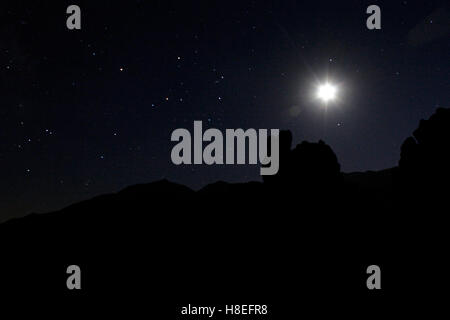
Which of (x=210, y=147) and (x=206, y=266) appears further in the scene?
(x=206, y=266)

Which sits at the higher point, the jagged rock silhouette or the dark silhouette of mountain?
the jagged rock silhouette

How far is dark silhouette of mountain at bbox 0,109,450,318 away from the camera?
28266 mm

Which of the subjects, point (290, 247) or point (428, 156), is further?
point (290, 247)

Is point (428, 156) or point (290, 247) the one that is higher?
point (428, 156)

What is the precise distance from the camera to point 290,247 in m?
33.7

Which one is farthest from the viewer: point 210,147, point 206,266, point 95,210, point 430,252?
point 95,210

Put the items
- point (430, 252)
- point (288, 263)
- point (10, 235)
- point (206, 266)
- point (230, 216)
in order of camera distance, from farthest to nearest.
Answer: point (10, 235), point (230, 216), point (206, 266), point (288, 263), point (430, 252)

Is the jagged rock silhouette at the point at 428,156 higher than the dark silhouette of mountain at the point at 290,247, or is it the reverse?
the jagged rock silhouette at the point at 428,156

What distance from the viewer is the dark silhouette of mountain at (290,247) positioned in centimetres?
2827

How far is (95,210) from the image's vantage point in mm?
65000

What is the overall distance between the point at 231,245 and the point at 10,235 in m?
53.9
